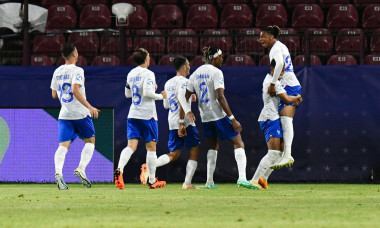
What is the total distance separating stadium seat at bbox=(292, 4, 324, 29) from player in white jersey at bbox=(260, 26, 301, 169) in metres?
6.89

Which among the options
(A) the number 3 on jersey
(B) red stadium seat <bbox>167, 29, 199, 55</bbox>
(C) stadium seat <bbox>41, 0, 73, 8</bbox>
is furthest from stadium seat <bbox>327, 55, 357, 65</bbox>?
(C) stadium seat <bbox>41, 0, 73, 8</bbox>

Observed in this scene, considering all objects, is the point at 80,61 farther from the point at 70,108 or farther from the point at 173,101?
the point at 70,108

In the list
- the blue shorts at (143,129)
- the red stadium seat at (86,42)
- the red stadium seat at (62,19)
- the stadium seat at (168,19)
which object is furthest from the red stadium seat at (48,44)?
the blue shorts at (143,129)

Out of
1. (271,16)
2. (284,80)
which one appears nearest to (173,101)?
(284,80)

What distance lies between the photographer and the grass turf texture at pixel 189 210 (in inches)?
259

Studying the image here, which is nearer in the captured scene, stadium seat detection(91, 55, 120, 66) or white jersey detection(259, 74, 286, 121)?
white jersey detection(259, 74, 286, 121)

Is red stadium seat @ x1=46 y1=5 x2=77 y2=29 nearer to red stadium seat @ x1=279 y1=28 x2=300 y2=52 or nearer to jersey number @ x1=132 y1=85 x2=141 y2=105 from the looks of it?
red stadium seat @ x1=279 y1=28 x2=300 y2=52

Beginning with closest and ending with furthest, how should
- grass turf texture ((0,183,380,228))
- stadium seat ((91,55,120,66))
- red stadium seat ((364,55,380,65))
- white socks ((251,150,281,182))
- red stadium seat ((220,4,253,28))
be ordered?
grass turf texture ((0,183,380,228)) → white socks ((251,150,281,182)) → red stadium seat ((364,55,380,65)) → stadium seat ((91,55,120,66)) → red stadium seat ((220,4,253,28))

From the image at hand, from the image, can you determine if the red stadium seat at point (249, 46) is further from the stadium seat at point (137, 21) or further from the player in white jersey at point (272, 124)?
the player in white jersey at point (272, 124)

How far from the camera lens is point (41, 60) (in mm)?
16922

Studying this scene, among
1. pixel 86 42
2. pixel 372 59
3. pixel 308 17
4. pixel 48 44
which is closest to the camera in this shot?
pixel 372 59

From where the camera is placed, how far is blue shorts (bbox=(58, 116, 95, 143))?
12.0 metres

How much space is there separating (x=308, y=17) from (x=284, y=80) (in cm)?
699

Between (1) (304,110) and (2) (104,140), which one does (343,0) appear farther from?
(2) (104,140)
